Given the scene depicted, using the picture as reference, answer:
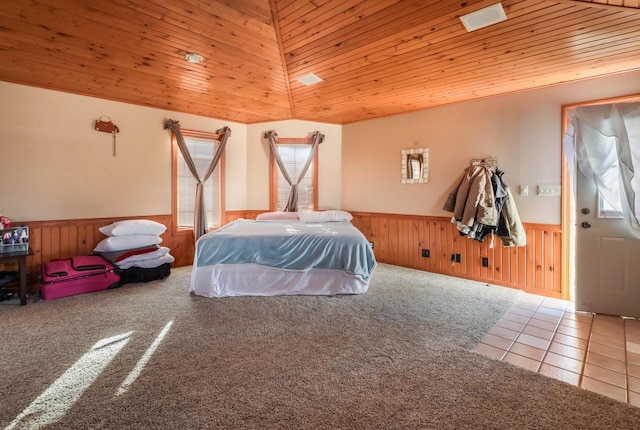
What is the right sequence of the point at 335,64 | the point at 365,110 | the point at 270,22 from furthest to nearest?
the point at 365,110 → the point at 335,64 → the point at 270,22

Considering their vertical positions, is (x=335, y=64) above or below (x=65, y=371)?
above

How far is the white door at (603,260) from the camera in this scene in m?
2.78

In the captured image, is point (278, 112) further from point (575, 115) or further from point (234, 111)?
point (575, 115)

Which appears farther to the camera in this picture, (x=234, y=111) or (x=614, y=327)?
(x=234, y=111)

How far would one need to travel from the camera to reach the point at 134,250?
382 centimetres

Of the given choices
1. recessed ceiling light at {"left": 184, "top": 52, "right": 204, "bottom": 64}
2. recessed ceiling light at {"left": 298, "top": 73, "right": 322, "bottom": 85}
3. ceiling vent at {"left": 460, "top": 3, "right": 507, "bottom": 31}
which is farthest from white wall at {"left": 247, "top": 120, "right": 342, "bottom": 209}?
ceiling vent at {"left": 460, "top": 3, "right": 507, "bottom": 31}

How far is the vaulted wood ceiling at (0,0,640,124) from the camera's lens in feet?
7.34

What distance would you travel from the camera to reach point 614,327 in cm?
261

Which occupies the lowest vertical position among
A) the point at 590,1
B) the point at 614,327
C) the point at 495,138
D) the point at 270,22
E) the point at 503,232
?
the point at 614,327

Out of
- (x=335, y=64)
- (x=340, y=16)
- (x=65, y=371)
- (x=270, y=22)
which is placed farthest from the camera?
(x=335, y=64)

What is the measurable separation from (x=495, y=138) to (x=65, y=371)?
15.3 ft

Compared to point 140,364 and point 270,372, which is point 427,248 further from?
point 140,364

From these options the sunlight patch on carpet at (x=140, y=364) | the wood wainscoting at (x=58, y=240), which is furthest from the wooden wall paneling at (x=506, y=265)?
the wood wainscoting at (x=58, y=240)

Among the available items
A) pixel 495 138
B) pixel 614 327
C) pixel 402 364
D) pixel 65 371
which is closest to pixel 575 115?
pixel 495 138
